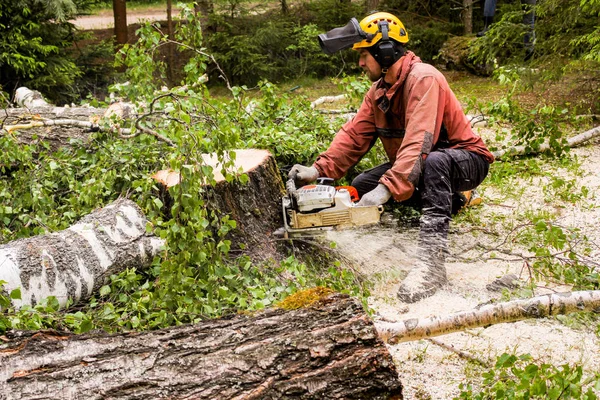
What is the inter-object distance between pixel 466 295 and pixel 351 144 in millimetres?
1421

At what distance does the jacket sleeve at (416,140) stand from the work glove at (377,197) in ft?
0.11

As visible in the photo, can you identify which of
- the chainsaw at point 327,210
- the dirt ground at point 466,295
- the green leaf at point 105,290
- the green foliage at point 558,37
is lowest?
the dirt ground at point 466,295

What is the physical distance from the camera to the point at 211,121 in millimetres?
4078

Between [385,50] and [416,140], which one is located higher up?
[385,50]

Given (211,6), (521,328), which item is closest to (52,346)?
(521,328)

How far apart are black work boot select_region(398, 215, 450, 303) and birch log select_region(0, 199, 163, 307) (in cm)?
151

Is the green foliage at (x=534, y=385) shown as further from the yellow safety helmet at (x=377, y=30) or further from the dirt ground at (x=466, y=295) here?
the yellow safety helmet at (x=377, y=30)

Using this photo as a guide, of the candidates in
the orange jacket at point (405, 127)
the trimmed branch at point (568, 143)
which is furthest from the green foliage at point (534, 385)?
the trimmed branch at point (568, 143)

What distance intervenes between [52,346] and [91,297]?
1370 millimetres

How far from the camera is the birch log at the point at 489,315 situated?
298cm

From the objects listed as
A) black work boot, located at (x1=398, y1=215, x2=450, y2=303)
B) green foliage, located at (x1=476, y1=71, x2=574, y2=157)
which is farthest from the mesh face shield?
green foliage, located at (x1=476, y1=71, x2=574, y2=157)

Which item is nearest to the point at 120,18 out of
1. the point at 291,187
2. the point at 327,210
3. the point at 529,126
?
the point at 529,126

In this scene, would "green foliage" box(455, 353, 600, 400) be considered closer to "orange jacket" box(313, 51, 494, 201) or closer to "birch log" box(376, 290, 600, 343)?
"birch log" box(376, 290, 600, 343)

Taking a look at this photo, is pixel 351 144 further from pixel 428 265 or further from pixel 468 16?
pixel 468 16
